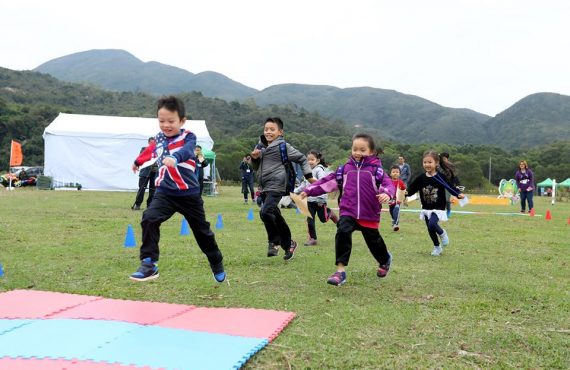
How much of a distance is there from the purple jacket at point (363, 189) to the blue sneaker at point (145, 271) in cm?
207

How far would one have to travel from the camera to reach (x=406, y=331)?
3.91 meters

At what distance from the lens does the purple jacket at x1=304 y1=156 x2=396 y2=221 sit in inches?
216

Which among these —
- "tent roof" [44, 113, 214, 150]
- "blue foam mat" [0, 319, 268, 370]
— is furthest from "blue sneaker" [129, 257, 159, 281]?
"tent roof" [44, 113, 214, 150]

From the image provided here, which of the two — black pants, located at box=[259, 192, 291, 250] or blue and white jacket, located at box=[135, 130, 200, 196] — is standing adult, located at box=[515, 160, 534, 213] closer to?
black pants, located at box=[259, 192, 291, 250]

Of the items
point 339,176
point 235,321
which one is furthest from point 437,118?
point 235,321

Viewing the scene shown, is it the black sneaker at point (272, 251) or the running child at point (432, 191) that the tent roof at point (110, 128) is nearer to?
the running child at point (432, 191)

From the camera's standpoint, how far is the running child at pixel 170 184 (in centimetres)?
486

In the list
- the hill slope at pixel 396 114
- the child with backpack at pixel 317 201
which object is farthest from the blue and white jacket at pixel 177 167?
the hill slope at pixel 396 114

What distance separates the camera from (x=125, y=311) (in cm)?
418

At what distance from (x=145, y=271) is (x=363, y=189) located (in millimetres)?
2404

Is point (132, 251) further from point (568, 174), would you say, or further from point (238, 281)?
point (568, 174)

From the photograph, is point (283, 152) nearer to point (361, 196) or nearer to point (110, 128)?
point (361, 196)

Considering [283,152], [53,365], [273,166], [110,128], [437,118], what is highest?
Answer: [437,118]

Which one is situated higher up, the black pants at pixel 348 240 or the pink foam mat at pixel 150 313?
the black pants at pixel 348 240
